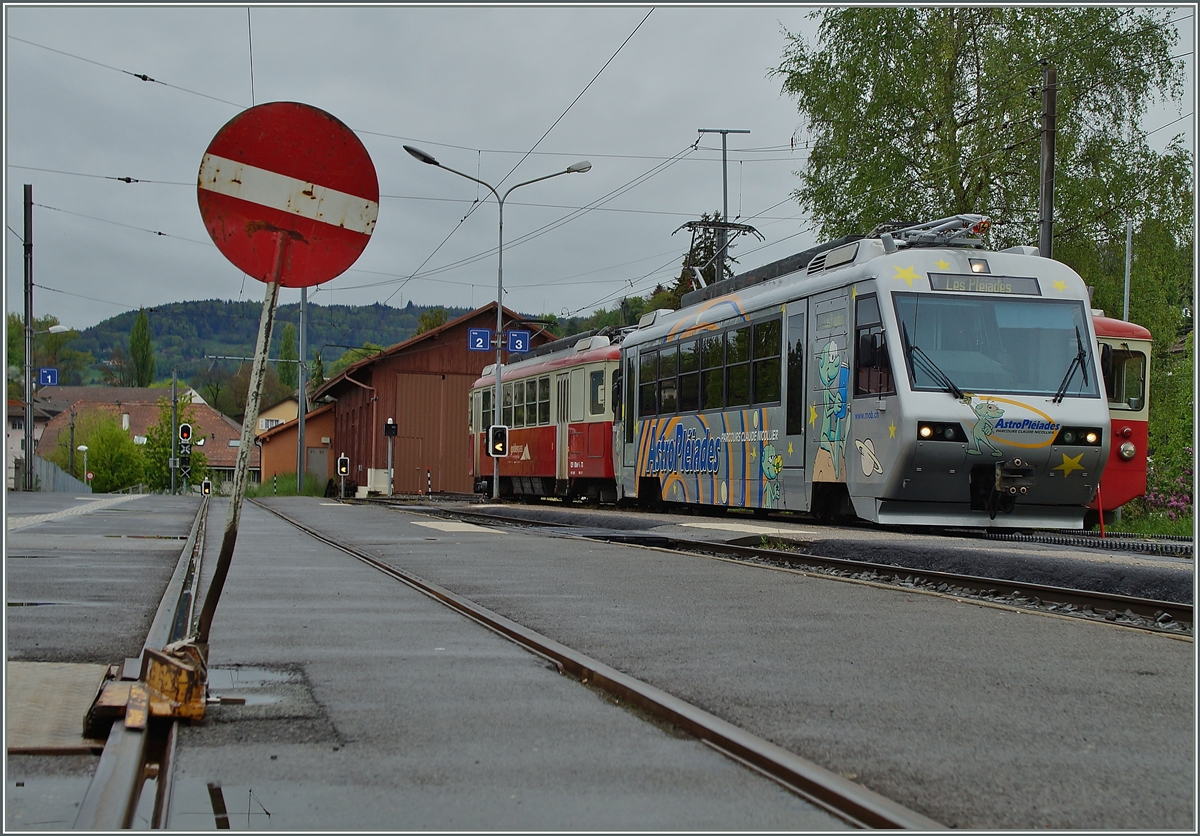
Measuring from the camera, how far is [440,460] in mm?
54406

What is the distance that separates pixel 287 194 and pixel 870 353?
10.8 metres

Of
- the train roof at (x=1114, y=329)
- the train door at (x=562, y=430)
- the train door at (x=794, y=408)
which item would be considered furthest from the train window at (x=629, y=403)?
the train roof at (x=1114, y=329)

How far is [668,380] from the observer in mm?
22328

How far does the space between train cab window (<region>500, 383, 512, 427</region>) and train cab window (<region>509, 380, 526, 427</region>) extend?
328mm

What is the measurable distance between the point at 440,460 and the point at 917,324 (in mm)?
41032

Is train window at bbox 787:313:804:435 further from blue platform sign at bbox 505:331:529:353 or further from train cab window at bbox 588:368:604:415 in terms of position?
blue platform sign at bbox 505:331:529:353

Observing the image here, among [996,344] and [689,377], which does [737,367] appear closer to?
[689,377]

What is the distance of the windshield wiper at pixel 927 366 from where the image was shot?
14609 millimetres

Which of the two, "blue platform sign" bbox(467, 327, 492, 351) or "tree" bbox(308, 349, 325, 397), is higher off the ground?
"tree" bbox(308, 349, 325, 397)

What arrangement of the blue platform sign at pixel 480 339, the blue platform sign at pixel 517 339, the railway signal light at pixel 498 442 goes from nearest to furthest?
the railway signal light at pixel 498 442, the blue platform sign at pixel 517 339, the blue platform sign at pixel 480 339

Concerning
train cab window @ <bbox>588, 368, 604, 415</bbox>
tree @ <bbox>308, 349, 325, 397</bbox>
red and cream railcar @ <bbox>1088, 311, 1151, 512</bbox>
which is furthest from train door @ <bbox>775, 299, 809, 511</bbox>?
tree @ <bbox>308, 349, 325, 397</bbox>

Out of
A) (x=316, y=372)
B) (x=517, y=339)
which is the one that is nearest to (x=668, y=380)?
(x=517, y=339)

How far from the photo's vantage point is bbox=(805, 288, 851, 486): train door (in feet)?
51.8

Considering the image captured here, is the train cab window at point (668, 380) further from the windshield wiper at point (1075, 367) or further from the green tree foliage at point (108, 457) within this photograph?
the green tree foliage at point (108, 457)
